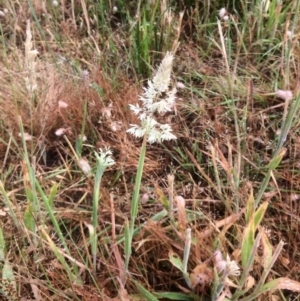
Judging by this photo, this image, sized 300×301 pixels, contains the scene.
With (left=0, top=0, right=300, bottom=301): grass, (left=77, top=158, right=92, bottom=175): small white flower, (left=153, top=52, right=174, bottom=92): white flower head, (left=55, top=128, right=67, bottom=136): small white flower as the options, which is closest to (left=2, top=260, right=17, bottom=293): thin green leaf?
(left=0, top=0, right=300, bottom=301): grass

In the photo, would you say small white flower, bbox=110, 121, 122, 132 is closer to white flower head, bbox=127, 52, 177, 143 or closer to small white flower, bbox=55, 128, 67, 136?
small white flower, bbox=55, 128, 67, 136

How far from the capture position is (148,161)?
4.41ft

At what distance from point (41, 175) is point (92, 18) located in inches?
27.4

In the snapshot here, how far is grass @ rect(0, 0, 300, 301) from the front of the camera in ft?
3.34

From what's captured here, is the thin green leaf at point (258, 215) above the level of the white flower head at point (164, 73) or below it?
below

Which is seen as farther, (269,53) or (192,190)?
(269,53)

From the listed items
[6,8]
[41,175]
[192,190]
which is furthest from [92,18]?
[192,190]

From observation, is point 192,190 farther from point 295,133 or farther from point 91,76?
point 91,76

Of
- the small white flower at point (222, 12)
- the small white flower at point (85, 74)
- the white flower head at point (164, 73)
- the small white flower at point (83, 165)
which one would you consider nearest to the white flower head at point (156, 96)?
the white flower head at point (164, 73)

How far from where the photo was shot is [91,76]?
155 centimetres

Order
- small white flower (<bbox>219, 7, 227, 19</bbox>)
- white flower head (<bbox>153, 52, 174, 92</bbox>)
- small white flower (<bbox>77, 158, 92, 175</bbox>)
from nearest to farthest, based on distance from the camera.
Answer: white flower head (<bbox>153, 52, 174, 92</bbox>) < small white flower (<bbox>77, 158, 92, 175</bbox>) < small white flower (<bbox>219, 7, 227, 19</bbox>)

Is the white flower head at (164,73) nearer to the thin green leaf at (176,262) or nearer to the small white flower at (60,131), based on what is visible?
the thin green leaf at (176,262)

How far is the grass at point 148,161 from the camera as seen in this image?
1018 mm

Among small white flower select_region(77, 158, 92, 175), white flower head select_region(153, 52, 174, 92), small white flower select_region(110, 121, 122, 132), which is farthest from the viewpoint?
small white flower select_region(110, 121, 122, 132)
